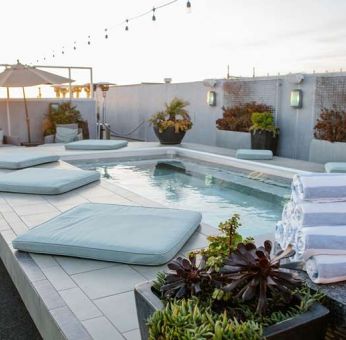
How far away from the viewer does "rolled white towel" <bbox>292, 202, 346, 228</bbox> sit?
1.85 meters

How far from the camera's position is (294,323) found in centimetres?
145

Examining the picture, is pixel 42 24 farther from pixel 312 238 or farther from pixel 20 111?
pixel 312 238

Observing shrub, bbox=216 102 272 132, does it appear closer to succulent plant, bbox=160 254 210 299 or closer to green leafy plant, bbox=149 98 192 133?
green leafy plant, bbox=149 98 192 133

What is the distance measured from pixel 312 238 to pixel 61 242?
1879 millimetres

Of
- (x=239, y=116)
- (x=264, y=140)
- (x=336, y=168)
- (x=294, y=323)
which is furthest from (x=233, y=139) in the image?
(x=294, y=323)

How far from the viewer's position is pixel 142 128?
1480 cm

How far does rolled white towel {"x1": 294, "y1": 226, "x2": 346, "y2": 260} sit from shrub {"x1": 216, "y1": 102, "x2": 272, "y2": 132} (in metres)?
8.13

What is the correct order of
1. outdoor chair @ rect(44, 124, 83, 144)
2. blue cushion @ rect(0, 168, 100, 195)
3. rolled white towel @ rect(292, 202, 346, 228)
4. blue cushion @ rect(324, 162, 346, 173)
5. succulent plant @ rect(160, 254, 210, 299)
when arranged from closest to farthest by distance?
1. succulent plant @ rect(160, 254, 210, 299)
2. rolled white towel @ rect(292, 202, 346, 228)
3. blue cushion @ rect(0, 168, 100, 195)
4. blue cushion @ rect(324, 162, 346, 173)
5. outdoor chair @ rect(44, 124, 83, 144)

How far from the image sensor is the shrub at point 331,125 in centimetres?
767

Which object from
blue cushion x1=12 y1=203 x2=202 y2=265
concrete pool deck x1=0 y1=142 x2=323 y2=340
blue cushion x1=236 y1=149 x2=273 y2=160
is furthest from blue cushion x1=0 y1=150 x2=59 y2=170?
blue cushion x1=236 y1=149 x2=273 y2=160

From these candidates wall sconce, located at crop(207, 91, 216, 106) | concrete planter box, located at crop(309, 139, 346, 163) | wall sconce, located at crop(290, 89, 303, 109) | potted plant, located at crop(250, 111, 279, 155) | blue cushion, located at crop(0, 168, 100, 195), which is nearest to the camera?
blue cushion, located at crop(0, 168, 100, 195)

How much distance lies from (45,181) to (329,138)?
210 inches

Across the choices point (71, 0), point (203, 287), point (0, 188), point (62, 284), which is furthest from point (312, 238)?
point (71, 0)

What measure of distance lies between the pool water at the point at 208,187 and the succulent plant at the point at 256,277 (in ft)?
9.55
